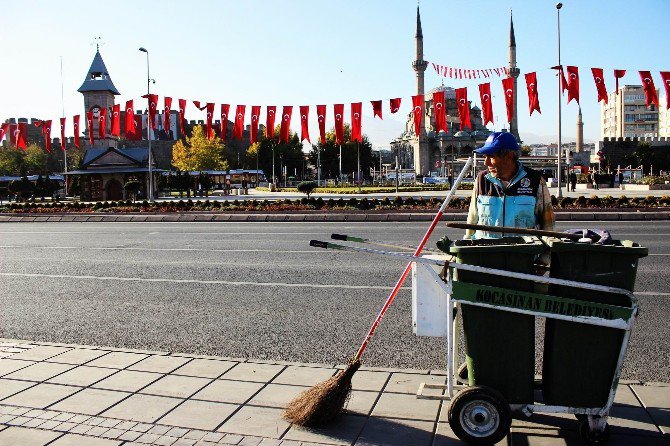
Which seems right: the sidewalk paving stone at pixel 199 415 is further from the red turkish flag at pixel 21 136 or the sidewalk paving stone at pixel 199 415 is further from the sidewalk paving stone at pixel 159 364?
the red turkish flag at pixel 21 136

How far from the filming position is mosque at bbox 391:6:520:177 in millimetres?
103000

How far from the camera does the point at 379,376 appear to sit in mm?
4973

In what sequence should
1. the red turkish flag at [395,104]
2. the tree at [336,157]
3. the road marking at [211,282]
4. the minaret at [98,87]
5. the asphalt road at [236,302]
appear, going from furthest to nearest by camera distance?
1. the tree at [336,157]
2. the minaret at [98,87]
3. the red turkish flag at [395,104]
4. the road marking at [211,282]
5. the asphalt road at [236,302]

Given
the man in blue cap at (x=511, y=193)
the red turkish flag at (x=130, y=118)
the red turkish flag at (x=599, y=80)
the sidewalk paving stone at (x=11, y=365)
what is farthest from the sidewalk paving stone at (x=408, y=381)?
the red turkish flag at (x=130, y=118)

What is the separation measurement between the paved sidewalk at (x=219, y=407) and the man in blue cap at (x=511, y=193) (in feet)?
4.01

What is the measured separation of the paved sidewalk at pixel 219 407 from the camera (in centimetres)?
392

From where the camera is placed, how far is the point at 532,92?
2870 centimetres

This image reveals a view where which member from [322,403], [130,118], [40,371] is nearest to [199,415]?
[322,403]

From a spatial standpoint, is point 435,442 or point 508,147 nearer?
point 435,442

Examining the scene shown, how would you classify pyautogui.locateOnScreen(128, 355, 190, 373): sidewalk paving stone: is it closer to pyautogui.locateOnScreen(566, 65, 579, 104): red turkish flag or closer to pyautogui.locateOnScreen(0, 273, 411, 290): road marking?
pyautogui.locateOnScreen(0, 273, 411, 290): road marking

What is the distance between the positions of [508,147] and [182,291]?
216 inches

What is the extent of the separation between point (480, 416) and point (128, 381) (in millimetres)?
→ 2580

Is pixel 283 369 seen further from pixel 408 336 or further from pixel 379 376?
pixel 408 336

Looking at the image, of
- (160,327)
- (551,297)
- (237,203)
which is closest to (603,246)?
(551,297)
